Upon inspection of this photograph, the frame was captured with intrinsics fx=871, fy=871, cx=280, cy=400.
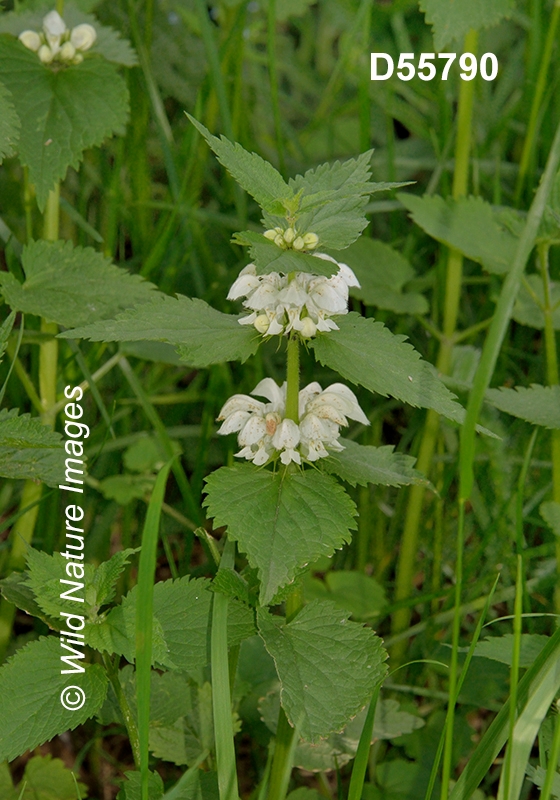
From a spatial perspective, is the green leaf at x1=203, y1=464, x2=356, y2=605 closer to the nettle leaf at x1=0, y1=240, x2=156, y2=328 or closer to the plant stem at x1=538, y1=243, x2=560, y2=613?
the nettle leaf at x1=0, y1=240, x2=156, y2=328

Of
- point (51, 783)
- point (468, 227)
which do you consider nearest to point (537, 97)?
point (468, 227)

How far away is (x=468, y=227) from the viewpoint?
1.86 metres

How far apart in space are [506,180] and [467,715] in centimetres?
158

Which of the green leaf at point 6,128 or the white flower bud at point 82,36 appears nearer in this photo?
the green leaf at point 6,128

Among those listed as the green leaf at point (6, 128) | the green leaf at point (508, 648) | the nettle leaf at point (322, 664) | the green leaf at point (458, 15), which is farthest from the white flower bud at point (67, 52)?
the green leaf at point (508, 648)

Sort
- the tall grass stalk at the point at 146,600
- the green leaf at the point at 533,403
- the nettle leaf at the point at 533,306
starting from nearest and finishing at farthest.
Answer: the tall grass stalk at the point at 146,600 < the green leaf at the point at 533,403 < the nettle leaf at the point at 533,306

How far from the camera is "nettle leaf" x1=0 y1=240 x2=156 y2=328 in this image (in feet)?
5.16

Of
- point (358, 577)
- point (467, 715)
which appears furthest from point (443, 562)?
point (467, 715)

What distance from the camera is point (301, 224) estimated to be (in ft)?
3.66

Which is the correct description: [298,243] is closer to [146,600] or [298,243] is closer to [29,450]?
[146,600]

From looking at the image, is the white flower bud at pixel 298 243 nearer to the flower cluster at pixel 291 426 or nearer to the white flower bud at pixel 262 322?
the white flower bud at pixel 262 322

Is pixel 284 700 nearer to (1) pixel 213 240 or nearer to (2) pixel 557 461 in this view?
(2) pixel 557 461

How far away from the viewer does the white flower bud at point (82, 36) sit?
66.9 inches

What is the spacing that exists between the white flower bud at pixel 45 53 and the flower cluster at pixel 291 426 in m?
0.91
